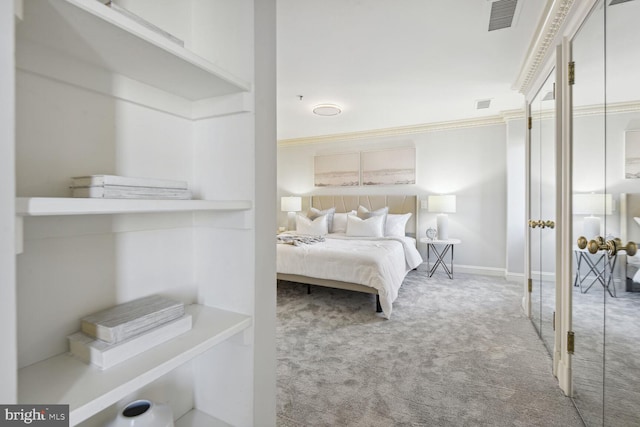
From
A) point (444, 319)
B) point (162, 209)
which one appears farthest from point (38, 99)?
point (444, 319)

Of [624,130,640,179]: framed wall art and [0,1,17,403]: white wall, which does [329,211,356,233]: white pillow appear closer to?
[624,130,640,179]: framed wall art

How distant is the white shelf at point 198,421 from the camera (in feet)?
3.49

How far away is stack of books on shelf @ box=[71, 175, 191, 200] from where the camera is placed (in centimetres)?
68

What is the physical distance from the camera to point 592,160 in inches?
61.1

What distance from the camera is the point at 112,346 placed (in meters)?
0.72

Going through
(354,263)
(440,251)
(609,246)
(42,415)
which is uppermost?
(609,246)

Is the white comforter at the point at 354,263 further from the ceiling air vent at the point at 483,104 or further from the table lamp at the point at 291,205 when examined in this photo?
the ceiling air vent at the point at 483,104

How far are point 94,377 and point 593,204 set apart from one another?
2139 mm

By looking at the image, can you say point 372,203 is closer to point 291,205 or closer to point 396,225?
point 396,225

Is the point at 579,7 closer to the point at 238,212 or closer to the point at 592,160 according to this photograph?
the point at 592,160

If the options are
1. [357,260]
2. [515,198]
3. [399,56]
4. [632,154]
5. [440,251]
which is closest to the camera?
[632,154]

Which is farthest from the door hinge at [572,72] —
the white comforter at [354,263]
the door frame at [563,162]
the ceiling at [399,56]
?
the white comforter at [354,263]

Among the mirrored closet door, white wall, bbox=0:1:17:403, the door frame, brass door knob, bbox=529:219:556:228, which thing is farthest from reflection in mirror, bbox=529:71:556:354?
white wall, bbox=0:1:17:403

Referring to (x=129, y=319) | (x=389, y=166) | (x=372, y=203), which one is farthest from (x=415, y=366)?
(x=389, y=166)
